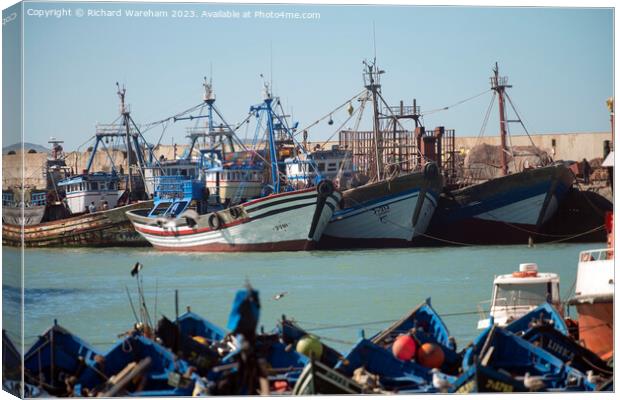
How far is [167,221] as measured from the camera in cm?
2794

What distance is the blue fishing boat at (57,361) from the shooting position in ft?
38.9

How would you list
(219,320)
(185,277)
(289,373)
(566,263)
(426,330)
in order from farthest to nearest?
(185,277) → (566,263) → (219,320) → (426,330) → (289,373)

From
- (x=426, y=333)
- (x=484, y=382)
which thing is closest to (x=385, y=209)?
(x=426, y=333)

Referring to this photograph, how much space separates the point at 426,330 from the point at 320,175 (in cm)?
1642

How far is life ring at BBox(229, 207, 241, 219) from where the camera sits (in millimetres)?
28328

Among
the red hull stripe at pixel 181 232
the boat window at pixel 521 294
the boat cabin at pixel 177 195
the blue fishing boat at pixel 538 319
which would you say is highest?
the boat cabin at pixel 177 195

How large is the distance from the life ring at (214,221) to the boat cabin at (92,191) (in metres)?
2.95

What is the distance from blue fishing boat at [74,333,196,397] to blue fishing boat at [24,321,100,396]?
0.11 metres

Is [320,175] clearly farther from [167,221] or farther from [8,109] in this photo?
[8,109]

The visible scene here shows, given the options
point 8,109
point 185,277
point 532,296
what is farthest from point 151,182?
point 8,109

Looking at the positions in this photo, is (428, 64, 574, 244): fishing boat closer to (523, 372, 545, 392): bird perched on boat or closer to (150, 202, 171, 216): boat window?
(150, 202, 171, 216): boat window

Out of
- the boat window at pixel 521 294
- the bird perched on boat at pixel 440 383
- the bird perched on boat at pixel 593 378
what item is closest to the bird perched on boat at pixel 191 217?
the boat window at pixel 521 294

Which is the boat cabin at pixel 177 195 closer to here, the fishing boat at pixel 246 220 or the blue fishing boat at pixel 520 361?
the fishing boat at pixel 246 220

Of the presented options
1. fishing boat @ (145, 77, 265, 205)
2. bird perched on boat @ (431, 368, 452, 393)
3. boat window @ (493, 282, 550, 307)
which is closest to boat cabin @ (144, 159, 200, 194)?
fishing boat @ (145, 77, 265, 205)
